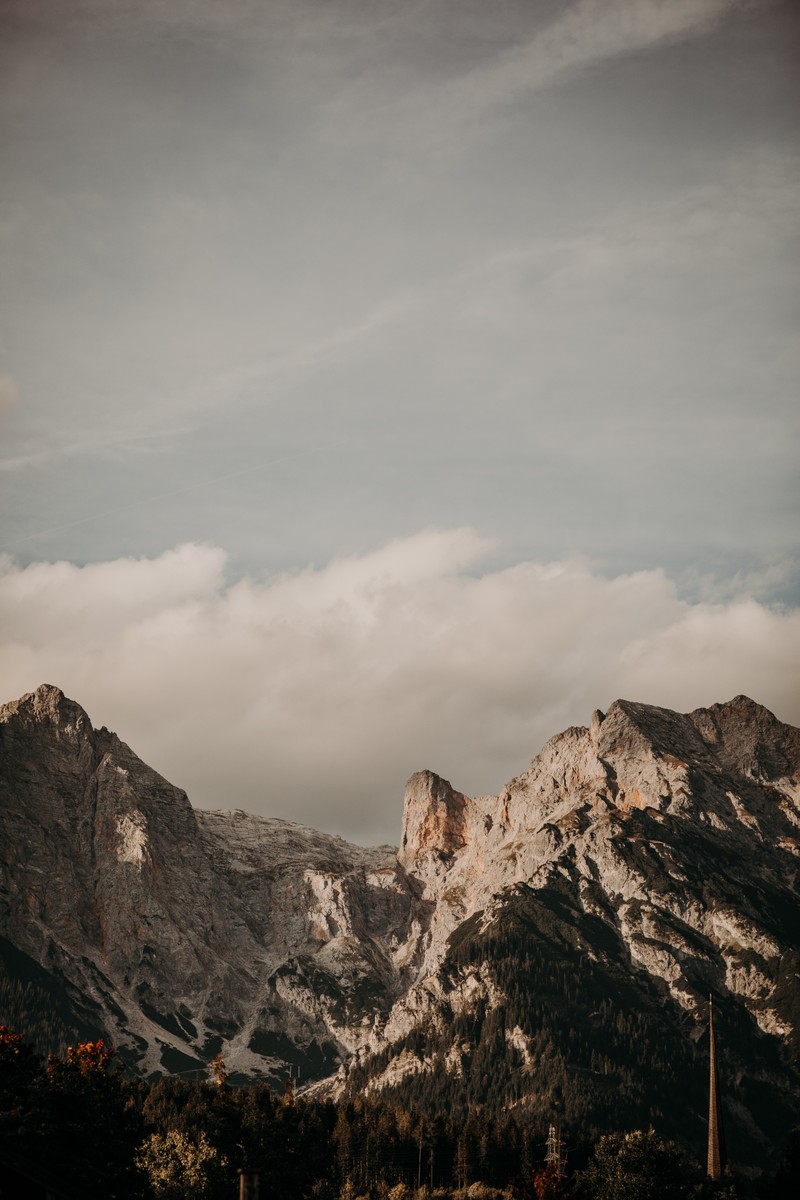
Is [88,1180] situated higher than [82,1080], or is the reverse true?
[82,1080]

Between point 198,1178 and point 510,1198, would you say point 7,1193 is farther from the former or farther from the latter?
point 510,1198

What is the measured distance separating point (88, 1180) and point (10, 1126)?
460 inches

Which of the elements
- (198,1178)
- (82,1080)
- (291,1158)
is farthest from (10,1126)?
(291,1158)

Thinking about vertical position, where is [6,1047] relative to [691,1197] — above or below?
above

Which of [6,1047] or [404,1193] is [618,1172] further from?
[6,1047]

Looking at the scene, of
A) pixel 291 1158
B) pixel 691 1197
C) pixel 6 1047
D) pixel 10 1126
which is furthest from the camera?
pixel 691 1197

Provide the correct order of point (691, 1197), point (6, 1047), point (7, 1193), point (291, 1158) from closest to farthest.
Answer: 1. point (7, 1193)
2. point (6, 1047)
3. point (291, 1158)
4. point (691, 1197)

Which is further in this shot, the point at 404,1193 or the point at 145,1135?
the point at 404,1193

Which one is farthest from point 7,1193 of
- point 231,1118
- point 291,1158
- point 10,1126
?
point 231,1118

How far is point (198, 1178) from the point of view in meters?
169

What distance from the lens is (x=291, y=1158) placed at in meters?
184

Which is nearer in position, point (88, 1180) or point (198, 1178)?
point (88, 1180)

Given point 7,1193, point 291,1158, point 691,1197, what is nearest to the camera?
point 7,1193

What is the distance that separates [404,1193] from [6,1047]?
70800mm
